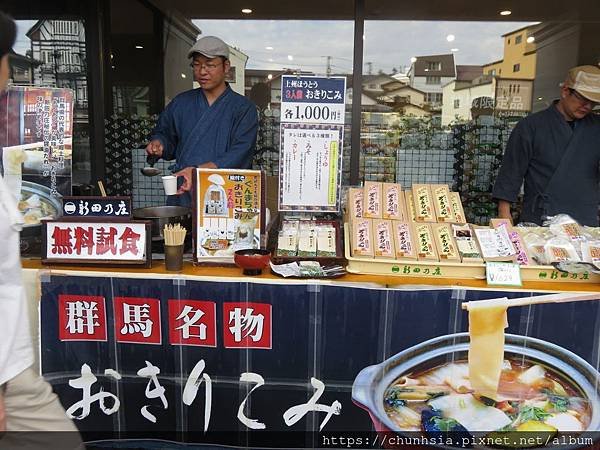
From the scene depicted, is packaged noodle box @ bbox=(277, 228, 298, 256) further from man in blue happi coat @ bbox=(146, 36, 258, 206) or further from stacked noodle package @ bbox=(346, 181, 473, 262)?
man in blue happi coat @ bbox=(146, 36, 258, 206)

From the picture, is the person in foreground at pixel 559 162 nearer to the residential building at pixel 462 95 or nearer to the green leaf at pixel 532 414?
the green leaf at pixel 532 414

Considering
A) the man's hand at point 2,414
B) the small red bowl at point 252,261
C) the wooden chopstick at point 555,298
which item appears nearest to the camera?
the man's hand at point 2,414

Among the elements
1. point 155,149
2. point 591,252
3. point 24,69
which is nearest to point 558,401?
point 591,252

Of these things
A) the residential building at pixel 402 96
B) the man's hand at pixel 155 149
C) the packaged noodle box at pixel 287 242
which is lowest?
the packaged noodle box at pixel 287 242

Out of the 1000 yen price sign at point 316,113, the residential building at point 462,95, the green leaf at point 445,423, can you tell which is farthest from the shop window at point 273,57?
the green leaf at point 445,423

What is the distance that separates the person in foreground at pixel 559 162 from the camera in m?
2.90

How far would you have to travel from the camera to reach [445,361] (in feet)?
6.73

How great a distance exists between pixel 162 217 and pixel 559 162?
7.46 feet

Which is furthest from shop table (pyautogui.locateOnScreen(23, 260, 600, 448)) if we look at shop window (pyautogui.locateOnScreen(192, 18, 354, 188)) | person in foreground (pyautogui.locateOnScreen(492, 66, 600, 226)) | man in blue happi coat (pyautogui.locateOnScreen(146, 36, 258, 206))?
shop window (pyautogui.locateOnScreen(192, 18, 354, 188))

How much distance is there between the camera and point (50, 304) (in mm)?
2100

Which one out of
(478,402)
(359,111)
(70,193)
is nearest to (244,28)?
(359,111)

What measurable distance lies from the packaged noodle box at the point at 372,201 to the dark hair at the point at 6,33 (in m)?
1.52

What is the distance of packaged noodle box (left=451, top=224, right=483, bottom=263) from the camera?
6.90ft

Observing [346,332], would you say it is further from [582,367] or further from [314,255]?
[582,367]
